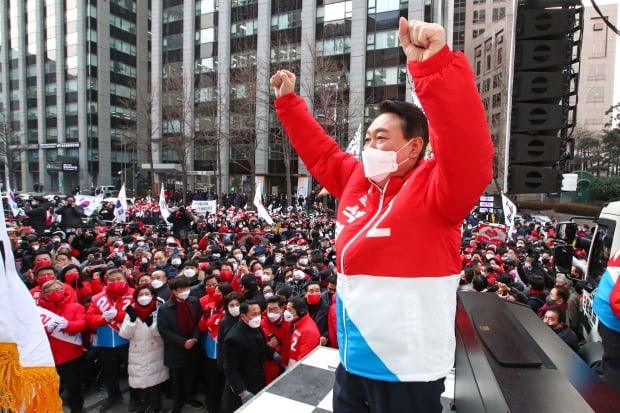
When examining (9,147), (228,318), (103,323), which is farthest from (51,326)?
(9,147)

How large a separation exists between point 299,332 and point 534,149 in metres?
3.17

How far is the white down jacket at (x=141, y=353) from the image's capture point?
4.87m

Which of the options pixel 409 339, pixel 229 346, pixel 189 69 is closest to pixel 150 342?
pixel 229 346

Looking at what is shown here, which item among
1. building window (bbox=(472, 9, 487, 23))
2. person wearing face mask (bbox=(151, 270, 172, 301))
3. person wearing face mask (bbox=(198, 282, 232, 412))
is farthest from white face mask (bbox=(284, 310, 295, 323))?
building window (bbox=(472, 9, 487, 23))

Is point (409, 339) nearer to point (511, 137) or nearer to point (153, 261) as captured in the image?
point (511, 137)

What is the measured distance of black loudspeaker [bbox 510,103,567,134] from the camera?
13.2ft

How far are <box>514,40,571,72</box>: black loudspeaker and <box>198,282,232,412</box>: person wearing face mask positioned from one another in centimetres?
444

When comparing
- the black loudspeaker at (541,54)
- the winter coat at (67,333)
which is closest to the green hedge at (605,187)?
the black loudspeaker at (541,54)

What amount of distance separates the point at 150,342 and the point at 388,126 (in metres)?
4.54

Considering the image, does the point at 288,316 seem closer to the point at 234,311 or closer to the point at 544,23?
the point at 234,311

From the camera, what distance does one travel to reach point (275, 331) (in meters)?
4.80

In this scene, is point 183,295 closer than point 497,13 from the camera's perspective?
Yes

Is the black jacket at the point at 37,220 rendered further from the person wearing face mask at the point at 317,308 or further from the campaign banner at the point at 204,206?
the person wearing face mask at the point at 317,308

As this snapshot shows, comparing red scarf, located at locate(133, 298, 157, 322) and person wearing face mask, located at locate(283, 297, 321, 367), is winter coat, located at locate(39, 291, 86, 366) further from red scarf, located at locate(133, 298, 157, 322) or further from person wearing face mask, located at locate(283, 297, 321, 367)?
person wearing face mask, located at locate(283, 297, 321, 367)
